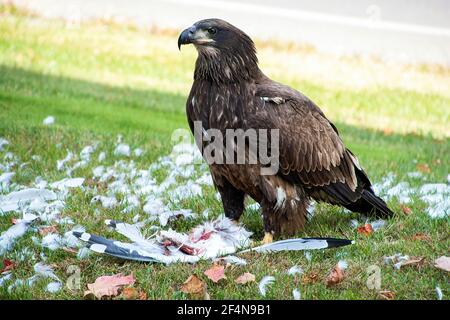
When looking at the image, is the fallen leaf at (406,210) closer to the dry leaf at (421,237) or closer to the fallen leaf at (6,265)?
the dry leaf at (421,237)

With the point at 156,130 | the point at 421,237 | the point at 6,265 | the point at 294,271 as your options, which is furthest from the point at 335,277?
the point at 156,130

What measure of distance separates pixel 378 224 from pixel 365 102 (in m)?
5.92

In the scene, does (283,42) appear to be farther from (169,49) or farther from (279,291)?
(279,291)

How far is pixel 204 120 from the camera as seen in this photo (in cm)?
580

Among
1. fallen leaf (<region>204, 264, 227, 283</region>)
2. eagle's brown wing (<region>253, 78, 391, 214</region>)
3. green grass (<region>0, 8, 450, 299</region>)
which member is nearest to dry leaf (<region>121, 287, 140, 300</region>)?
green grass (<region>0, 8, 450, 299</region>)

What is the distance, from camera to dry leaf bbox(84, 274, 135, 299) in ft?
16.2

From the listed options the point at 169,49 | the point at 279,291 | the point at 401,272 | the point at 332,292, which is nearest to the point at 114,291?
the point at 279,291

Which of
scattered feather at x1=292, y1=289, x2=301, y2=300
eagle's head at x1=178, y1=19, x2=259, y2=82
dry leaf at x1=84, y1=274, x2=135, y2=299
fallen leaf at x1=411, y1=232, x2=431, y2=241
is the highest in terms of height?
eagle's head at x1=178, y1=19, x2=259, y2=82

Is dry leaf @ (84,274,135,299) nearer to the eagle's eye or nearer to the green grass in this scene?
the green grass

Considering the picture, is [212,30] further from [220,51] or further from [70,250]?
[70,250]

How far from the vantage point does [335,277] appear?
500cm

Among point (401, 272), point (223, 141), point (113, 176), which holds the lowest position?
point (113, 176)

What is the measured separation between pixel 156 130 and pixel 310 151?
412 centimetres

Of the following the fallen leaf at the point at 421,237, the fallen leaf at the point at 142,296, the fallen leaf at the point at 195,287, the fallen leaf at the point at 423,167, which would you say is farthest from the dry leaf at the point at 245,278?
the fallen leaf at the point at 423,167
